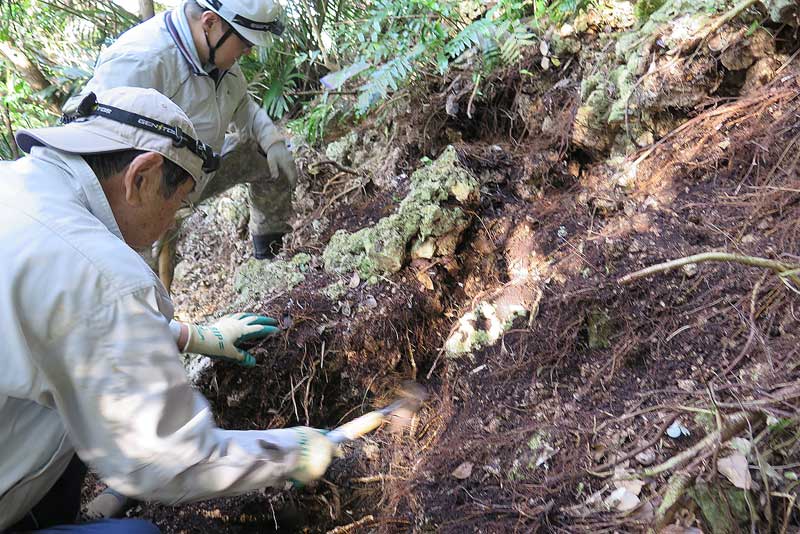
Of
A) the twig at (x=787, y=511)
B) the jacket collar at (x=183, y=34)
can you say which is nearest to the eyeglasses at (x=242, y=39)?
the jacket collar at (x=183, y=34)

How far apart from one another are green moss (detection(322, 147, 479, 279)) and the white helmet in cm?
121

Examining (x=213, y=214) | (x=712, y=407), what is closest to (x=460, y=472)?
(x=712, y=407)

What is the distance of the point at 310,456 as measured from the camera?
1.69 metres

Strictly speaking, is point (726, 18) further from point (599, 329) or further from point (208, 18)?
point (208, 18)

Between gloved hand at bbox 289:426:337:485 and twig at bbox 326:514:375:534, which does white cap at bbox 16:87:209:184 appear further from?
twig at bbox 326:514:375:534

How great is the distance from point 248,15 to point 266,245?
1.64 m

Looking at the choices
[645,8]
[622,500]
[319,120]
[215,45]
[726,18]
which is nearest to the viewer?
[622,500]

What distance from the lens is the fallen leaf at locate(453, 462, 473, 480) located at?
2037mm

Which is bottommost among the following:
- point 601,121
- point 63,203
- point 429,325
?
point 429,325

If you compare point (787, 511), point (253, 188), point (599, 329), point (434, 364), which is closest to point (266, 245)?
point (253, 188)

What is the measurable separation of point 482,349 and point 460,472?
0.74 m

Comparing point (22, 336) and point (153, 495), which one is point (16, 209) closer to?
point (22, 336)

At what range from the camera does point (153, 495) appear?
1349 mm

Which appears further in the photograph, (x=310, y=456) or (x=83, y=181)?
(x=310, y=456)
